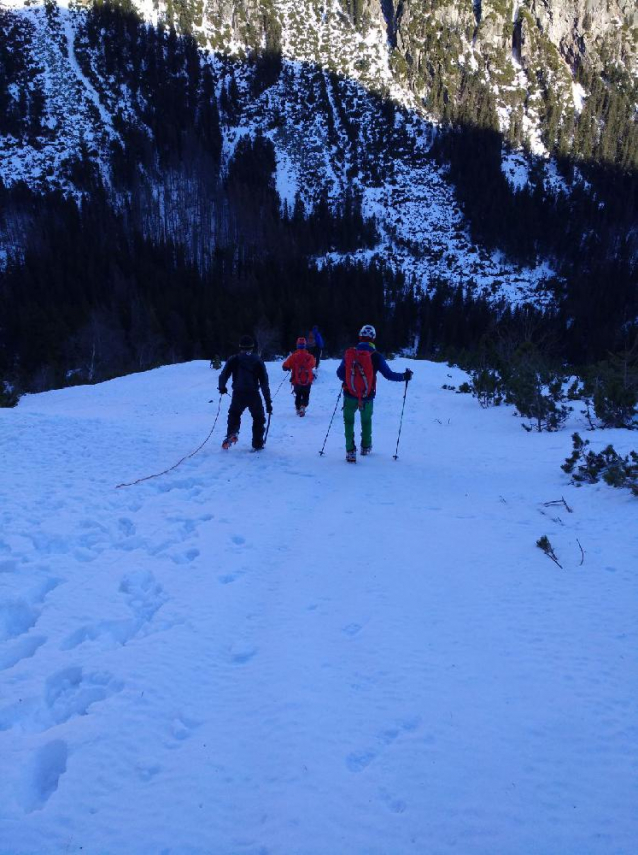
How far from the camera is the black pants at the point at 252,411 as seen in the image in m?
7.69

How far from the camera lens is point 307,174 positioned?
94938 millimetres

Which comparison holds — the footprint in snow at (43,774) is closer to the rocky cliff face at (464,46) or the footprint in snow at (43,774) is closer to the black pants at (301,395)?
the black pants at (301,395)

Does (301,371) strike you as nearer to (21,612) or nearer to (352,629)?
(352,629)

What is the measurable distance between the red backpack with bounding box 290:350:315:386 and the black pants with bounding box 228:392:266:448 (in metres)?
3.41

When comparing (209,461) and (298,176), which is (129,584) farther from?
(298,176)

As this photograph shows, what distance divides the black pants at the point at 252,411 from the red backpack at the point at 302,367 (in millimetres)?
3409

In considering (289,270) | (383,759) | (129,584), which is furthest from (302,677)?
(289,270)

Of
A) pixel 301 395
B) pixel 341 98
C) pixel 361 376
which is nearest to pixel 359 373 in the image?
pixel 361 376

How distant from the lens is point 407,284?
7125 centimetres

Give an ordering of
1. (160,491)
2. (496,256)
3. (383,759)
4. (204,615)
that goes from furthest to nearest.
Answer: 1. (496,256)
2. (160,491)
3. (204,615)
4. (383,759)

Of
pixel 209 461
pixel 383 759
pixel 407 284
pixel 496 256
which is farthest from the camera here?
pixel 496 256

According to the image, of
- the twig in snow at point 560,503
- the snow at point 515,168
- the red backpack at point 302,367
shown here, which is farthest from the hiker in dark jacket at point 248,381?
the snow at point 515,168

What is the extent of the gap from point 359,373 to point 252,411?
1.93 m

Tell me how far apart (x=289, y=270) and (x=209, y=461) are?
62416 mm
